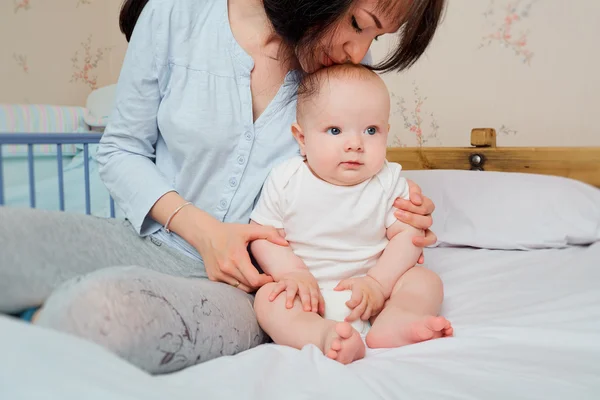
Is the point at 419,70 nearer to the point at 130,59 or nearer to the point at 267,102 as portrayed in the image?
the point at 267,102

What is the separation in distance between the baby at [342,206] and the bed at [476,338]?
12 cm

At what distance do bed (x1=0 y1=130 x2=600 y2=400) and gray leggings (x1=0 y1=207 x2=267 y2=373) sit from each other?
40mm

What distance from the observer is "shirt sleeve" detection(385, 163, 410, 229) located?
36.0 inches

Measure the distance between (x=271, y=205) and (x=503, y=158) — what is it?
3.33 feet

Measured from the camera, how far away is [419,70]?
1923mm

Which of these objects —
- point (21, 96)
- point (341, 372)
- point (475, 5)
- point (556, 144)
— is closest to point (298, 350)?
point (341, 372)

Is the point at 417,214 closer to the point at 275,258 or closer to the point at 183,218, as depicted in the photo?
the point at 275,258

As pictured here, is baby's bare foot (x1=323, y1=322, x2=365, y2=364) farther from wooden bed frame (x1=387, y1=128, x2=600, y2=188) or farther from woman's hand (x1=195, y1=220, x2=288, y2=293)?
wooden bed frame (x1=387, y1=128, x2=600, y2=188)

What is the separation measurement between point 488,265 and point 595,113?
79 cm

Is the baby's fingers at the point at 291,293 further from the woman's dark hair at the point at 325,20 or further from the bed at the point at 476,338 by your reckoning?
the woman's dark hair at the point at 325,20

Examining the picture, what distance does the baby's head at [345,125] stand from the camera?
88 centimetres

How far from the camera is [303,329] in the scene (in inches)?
28.3

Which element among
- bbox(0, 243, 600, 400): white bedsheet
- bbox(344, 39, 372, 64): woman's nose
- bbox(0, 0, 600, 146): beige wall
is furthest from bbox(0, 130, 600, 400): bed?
bbox(344, 39, 372, 64): woman's nose

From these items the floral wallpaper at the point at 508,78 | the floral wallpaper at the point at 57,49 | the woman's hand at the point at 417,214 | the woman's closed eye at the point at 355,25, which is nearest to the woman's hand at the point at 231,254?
the woman's hand at the point at 417,214
